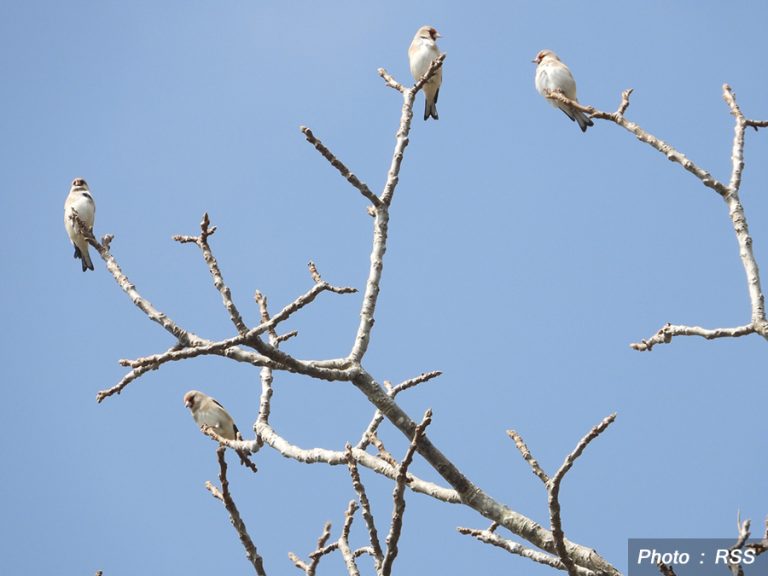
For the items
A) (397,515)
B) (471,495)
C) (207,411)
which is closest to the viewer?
(397,515)

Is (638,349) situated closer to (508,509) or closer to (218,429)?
(508,509)

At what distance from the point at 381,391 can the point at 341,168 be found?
1231mm

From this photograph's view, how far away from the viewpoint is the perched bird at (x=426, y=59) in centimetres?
1273

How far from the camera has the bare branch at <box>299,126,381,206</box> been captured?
4805 mm

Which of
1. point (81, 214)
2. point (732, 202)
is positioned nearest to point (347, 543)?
point (732, 202)

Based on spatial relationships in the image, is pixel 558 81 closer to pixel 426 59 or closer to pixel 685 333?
pixel 426 59

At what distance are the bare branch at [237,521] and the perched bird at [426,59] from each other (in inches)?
371

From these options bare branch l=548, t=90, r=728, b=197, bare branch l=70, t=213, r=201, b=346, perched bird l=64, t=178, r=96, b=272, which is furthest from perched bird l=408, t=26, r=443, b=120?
bare branch l=70, t=213, r=201, b=346

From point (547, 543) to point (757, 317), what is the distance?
162 cm

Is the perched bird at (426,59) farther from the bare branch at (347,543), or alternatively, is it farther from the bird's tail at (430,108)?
the bare branch at (347,543)

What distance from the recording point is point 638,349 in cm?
532

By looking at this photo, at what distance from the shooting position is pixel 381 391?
14.4ft

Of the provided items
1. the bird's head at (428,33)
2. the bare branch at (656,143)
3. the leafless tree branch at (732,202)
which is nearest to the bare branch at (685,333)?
the leafless tree branch at (732,202)

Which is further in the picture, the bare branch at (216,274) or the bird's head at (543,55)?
the bird's head at (543,55)
